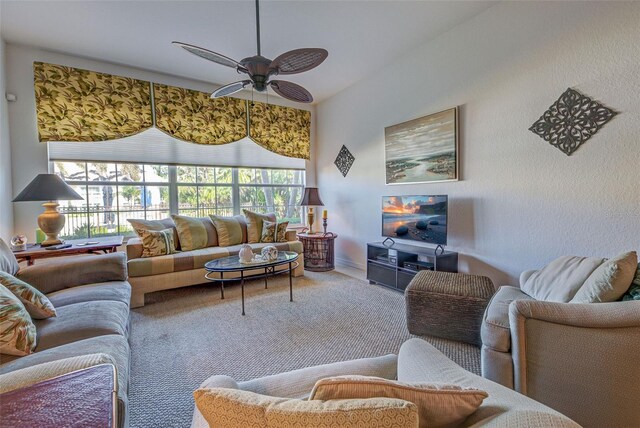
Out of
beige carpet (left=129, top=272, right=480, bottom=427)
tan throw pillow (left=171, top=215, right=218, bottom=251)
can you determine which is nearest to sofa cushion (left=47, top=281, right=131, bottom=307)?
beige carpet (left=129, top=272, right=480, bottom=427)

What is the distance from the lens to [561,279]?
183cm

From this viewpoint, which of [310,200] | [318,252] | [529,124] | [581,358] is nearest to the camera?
[581,358]

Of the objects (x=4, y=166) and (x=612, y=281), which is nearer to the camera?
(x=612, y=281)

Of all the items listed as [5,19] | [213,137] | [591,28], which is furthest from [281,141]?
[591,28]

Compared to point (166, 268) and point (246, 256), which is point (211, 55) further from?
point (166, 268)

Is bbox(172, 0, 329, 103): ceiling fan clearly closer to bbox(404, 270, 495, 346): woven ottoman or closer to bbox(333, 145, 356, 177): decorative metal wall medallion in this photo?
bbox(404, 270, 495, 346): woven ottoman

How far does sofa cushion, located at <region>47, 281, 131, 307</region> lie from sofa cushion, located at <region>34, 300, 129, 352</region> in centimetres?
11

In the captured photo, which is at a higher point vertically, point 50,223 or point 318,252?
point 50,223

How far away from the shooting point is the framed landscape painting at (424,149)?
308 cm

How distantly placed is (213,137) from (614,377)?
183 inches

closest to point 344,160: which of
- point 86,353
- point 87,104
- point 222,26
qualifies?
point 222,26

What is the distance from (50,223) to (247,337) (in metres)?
2.49

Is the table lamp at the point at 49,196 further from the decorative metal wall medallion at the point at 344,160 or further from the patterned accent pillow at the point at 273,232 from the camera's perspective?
the decorative metal wall medallion at the point at 344,160

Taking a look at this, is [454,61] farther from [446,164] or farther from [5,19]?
[5,19]
